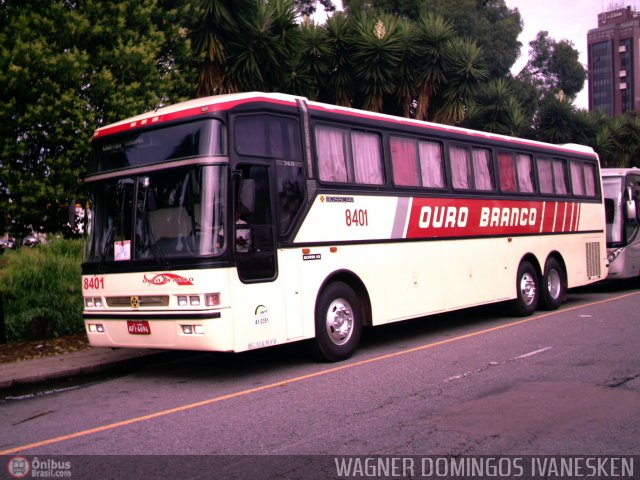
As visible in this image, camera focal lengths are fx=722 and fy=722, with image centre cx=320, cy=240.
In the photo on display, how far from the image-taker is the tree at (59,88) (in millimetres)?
10031

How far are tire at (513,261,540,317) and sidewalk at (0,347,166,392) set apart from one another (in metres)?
6.82

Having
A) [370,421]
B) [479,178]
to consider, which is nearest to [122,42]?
[479,178]

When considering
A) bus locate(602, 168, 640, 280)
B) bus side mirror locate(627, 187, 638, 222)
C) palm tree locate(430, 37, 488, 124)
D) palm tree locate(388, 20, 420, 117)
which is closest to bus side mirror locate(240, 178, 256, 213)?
palm tree locate(388, 20, 420, 117)

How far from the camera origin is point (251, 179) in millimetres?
8289

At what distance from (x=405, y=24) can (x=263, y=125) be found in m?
12.6

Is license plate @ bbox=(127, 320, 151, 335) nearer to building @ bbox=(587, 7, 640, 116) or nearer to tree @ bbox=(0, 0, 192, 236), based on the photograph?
tree @ bbox=(0, 0, 192, 236)

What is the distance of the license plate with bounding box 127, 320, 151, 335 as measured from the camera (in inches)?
328

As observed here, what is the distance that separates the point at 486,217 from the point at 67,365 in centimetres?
731

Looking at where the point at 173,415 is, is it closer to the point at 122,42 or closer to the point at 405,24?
the point at 122,42

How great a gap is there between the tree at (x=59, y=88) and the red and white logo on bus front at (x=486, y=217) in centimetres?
467

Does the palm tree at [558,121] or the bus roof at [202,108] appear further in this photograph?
the palm tree at [558,121]

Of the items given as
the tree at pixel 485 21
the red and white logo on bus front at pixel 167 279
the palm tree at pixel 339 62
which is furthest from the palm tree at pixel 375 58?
the tree at pixel 485 21

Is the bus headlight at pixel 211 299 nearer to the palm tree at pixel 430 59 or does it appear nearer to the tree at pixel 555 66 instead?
the palm tree at pixel 430 59

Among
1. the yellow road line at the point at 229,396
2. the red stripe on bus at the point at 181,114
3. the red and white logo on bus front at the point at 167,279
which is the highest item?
the red stripe on bus at the point at 181,114
